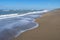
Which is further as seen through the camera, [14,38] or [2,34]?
[2,34]

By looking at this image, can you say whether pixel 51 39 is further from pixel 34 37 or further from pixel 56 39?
pixel 34 37

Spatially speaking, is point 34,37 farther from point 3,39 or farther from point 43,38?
point 3,39

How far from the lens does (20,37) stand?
7.73m

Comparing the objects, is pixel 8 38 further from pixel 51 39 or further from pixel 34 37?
pixel 51 39

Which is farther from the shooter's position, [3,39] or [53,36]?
[53,36]

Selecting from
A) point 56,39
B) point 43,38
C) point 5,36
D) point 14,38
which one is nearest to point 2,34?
point 5,36

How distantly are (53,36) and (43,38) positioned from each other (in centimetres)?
62

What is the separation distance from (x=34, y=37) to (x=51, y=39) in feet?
2.91

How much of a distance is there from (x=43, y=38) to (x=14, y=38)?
143cm

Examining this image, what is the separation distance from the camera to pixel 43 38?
7594 millimetres

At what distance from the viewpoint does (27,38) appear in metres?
7.62

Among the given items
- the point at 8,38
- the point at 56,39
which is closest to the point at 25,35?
the point at 8,38

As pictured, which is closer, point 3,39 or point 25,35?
point 3,39

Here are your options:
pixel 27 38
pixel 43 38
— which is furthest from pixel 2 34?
pixel 43 38
